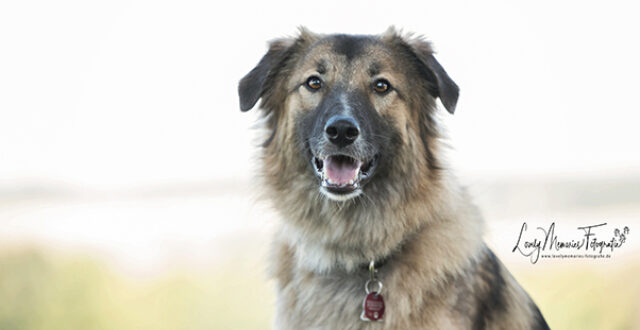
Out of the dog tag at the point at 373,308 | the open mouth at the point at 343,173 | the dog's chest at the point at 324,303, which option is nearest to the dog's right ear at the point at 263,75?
the open mouth at the point at 343,173

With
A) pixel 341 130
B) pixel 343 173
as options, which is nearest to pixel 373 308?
pixel 343 173

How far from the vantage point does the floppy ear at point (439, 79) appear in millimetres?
3865

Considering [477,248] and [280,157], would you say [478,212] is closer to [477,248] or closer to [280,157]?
[477,248]

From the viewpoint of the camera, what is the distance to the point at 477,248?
3.86 metres

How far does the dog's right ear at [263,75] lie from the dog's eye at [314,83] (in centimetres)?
30

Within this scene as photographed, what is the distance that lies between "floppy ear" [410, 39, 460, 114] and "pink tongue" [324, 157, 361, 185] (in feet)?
2.38

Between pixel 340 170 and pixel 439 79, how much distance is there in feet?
2.89

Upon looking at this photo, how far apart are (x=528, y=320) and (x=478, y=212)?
0.76 metres

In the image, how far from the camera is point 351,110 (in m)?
3.62

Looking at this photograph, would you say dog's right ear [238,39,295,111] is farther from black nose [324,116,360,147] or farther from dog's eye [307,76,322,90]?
black nose [324,116,360,147]

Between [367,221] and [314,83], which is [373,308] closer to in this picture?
[367,221]

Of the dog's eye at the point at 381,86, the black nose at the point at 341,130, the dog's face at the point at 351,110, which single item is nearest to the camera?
the black nose at the point at 341,130

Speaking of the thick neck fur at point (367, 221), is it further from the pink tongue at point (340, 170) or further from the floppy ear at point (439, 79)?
the floppy ear at point (439, 79)

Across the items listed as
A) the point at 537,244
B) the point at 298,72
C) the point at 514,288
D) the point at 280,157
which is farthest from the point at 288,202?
the point at 537,244
